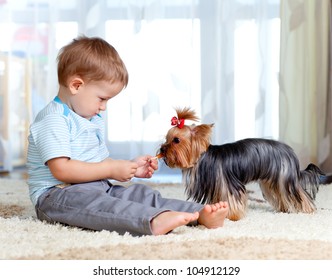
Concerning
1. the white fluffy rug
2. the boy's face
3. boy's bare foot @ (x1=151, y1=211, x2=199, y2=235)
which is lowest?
the white fluffy rug

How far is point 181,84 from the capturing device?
3.31 m

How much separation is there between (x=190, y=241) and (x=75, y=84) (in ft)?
1.90

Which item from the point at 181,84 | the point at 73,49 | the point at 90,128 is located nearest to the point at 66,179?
the point at 90,128

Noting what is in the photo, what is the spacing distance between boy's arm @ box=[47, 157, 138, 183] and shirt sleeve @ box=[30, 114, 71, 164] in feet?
0.06

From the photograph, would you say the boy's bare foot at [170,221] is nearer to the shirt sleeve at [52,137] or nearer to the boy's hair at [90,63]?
the shirt sleeve at [52,137]

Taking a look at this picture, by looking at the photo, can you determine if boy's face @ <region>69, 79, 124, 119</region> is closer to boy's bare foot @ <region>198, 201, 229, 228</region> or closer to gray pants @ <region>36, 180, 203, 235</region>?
gray pants @ <region>36, 180, 203, 235</region>

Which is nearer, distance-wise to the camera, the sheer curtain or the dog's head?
the dog's head

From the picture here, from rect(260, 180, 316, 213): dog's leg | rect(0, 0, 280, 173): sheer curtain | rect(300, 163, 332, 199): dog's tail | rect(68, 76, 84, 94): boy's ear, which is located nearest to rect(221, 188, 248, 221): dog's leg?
rect(260, 180, 316, 213): dog's leg

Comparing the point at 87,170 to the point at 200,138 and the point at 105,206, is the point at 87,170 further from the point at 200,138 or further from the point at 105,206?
the point at 200,138

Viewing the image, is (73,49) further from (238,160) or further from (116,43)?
(116,43)

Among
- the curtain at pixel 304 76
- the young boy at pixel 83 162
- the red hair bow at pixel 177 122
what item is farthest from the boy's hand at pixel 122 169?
the curtain at pixel 304 76

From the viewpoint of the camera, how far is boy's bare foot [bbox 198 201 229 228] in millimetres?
1509

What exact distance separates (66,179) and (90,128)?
18 cm

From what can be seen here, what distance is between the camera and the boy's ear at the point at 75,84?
164cm
